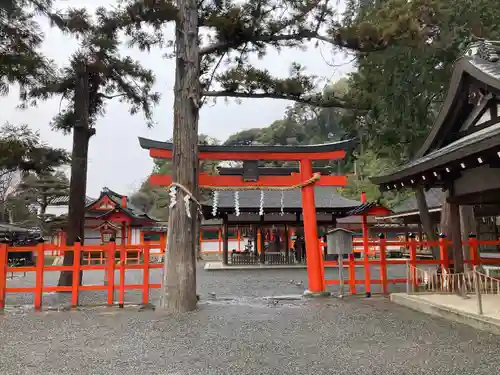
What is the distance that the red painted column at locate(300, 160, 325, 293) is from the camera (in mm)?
10156

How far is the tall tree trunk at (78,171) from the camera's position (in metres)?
11.6

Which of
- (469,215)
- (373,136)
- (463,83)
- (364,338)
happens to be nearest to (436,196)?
(469,215)

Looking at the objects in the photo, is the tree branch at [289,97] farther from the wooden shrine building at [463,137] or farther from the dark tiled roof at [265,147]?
the wooden shrine building at [463,137]

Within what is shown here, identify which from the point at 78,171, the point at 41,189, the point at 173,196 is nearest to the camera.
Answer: the point at 173,196

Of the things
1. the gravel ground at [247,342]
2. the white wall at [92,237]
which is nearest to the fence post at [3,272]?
the gravel ground at [247,342]

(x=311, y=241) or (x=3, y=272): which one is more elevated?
(x=311, y=241)

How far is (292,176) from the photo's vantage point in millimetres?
10195

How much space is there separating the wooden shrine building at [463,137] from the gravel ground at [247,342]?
2.49 metres

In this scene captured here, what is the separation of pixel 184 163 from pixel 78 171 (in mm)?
4687

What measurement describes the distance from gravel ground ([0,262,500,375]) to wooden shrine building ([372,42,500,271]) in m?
2.49

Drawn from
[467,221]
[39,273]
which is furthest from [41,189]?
[467,221]

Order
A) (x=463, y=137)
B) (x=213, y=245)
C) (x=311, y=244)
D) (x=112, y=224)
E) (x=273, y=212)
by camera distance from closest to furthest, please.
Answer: (x=463, y=137) < (x=311, y=244) < (x=273, y=212) < (x=112, y=224) < (x=213, y=245)

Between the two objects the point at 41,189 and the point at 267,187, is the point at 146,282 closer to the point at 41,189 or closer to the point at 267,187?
the point at 267,187

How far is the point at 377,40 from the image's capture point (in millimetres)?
8344
